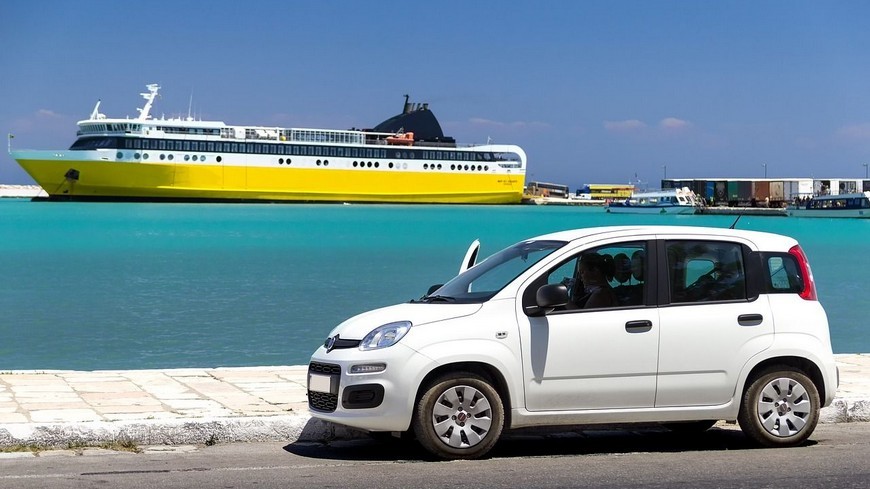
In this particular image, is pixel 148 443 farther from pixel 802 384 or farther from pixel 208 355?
pixel 208 355

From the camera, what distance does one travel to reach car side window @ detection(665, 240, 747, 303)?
762 centimetres

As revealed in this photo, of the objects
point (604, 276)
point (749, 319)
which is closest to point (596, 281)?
point (604, 276)

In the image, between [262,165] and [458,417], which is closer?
[458,417]

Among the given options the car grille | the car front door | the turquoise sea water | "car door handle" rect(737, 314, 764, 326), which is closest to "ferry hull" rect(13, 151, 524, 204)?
the turquoise sea water

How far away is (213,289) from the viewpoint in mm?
30125

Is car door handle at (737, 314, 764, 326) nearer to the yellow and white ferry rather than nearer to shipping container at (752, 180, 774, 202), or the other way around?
the yellow and white ferry

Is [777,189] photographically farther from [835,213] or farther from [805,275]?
[805,275]

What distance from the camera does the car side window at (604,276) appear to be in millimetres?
7457

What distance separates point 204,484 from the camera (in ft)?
20.6

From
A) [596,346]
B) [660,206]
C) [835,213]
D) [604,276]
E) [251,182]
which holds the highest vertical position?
[251,182]

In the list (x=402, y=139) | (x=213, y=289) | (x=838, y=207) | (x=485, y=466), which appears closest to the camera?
(x=485, y=466)

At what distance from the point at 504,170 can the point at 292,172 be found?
26.5 meters

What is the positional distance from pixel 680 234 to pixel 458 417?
6.54 feet

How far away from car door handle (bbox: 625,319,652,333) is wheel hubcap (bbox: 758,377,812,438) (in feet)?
3.04
